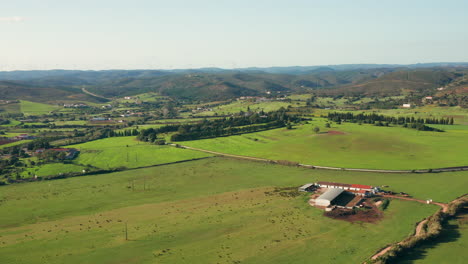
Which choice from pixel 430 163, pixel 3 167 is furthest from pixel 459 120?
pixel 3 167

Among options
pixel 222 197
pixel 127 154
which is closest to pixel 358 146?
pixel 222 197

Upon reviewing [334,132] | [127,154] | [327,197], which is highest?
[334,132]

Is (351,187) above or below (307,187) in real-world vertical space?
above

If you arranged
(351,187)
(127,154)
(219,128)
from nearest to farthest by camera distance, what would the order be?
(351,187) < (127,154) < (219,128)

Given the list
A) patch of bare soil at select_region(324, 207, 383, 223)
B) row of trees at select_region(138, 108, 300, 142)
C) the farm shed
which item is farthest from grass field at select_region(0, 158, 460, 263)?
row of trees at select_region(138, 108, 300, 142)

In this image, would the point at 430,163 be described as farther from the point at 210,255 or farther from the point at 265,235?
the point at 210,255

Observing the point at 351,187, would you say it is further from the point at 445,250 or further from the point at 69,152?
the point at 69,152
